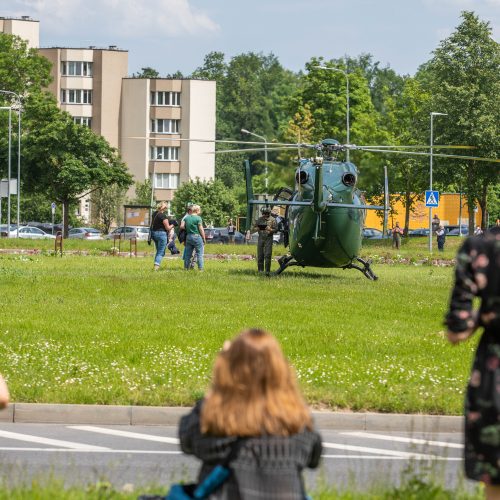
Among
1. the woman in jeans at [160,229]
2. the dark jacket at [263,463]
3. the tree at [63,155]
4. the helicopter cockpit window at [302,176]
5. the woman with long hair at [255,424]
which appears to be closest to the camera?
the woman with long hair at [255,424]

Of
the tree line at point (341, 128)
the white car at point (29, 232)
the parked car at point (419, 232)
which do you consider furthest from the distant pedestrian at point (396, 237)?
the parked car at point (419, 232)

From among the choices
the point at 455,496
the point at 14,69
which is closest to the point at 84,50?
the point at 14,69

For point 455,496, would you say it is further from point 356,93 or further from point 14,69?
point 14,69

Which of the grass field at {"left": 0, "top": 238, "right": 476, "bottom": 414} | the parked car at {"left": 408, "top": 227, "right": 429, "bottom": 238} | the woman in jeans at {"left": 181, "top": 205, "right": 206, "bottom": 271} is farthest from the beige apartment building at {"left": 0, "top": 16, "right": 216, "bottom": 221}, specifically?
the grass field at {"left": 0, "top": 238, "right": 476, "bottom": 414}

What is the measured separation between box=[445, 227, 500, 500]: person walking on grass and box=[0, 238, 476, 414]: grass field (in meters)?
7.05

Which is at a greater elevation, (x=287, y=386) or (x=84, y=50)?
(x=84, y=50)

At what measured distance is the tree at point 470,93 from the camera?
7475 centimetres

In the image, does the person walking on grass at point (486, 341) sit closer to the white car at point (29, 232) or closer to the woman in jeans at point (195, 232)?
the woman in jeans at point (195, 232)

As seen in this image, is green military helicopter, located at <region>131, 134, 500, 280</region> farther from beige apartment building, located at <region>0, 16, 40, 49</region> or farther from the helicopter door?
beige apartment building, located at <region>0, 16, 40, 49</region>

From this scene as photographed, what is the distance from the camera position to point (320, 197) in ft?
97.2

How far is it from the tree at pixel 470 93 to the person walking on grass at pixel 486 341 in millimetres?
69114

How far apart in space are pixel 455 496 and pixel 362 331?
1152 cm

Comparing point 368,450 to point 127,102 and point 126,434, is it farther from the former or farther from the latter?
point 127,102

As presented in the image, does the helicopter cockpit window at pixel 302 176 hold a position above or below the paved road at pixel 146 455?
above
